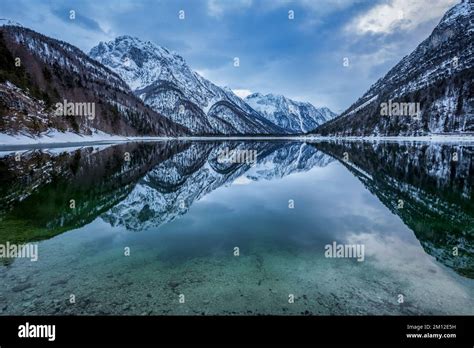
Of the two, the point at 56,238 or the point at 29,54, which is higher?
the point at 29,54

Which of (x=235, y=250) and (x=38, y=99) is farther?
(x=38, y=99)

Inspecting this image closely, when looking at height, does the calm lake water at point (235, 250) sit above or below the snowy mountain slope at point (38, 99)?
below

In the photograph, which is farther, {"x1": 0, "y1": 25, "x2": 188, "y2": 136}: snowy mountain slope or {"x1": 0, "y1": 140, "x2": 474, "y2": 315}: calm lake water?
{"x1": 0, "y1": 25, "x2": 188, "y2": 136}: snowy mountain slope

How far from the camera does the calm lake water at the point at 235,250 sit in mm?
8773

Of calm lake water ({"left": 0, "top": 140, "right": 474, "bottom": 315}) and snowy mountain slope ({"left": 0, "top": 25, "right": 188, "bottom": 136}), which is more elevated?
snowy mountain slope ({"left": 0, "top": 25, "right": 188, "bottom": 136})

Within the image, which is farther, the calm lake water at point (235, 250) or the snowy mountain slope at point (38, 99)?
the snowy mountain slope at point (38, 99)

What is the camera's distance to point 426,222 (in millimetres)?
16891

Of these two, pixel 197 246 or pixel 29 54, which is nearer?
pixel 197 246

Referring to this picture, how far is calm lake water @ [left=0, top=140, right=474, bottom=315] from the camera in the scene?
345 inches

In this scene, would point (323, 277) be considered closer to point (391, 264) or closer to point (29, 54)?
point (391, 264)

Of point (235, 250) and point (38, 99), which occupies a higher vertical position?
point (38, 99)

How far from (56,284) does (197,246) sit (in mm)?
5370

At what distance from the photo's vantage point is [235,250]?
12.8m

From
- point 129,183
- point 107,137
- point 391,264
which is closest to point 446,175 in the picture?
point 391,264
